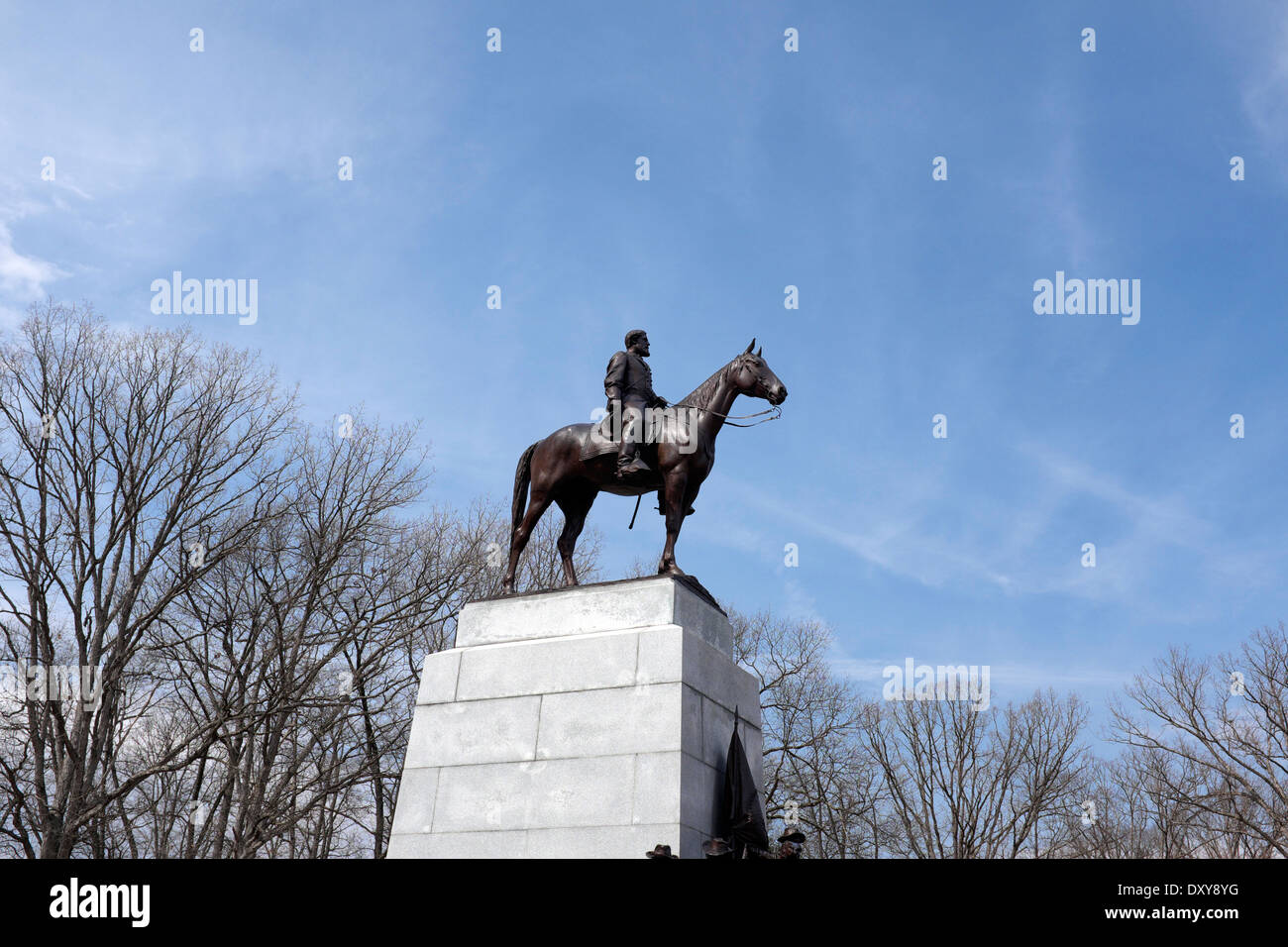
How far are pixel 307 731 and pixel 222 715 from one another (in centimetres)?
585

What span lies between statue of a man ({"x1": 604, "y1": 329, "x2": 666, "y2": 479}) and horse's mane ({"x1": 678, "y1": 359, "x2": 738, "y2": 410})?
378 mm

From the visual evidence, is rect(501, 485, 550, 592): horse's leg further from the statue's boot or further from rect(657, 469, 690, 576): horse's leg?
rect(657, 469, 690, 576): horse's leg

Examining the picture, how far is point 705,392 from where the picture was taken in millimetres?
12734

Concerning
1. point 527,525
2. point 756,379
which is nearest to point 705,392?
point 756,379

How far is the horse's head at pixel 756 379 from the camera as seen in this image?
1246 cm

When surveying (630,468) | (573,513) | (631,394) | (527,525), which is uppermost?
(631,394)

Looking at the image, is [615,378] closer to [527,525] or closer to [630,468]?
[630,468]

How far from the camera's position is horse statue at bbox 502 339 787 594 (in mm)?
12250

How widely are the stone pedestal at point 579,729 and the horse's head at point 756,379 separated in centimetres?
264

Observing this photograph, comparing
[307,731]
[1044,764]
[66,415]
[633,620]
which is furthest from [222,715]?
[1044,764]

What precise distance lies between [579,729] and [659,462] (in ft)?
11.2

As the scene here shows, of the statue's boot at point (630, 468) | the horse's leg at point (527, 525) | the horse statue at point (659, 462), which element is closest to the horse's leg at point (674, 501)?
the horse statue at point (659, 462)

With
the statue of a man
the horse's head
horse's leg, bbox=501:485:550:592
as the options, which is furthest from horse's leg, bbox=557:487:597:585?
the horse's head
